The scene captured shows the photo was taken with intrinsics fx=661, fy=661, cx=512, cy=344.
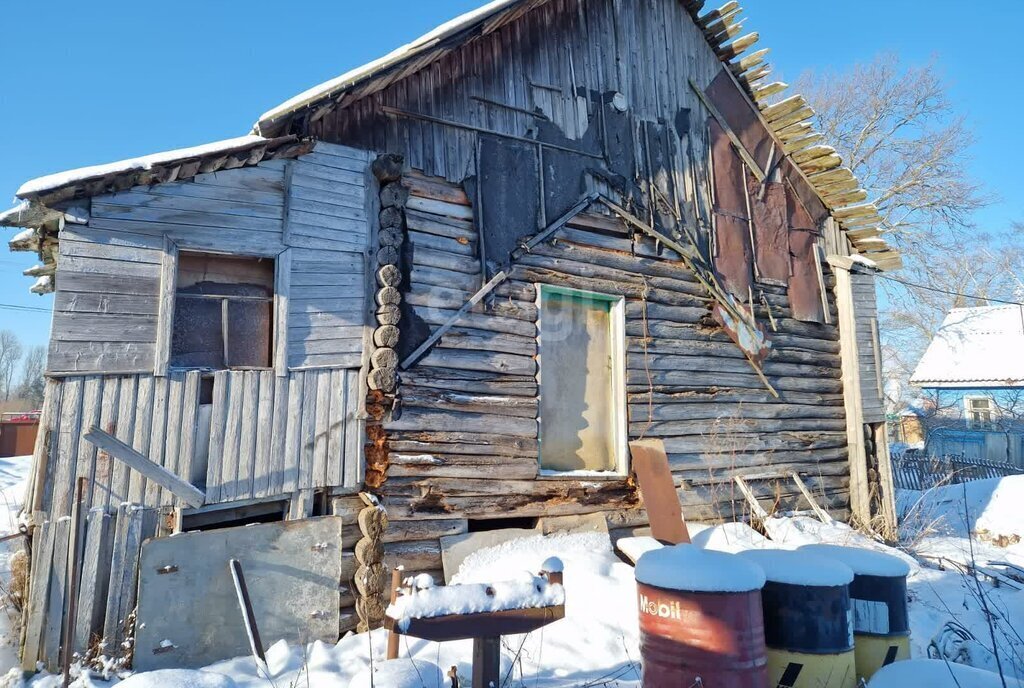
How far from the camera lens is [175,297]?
5.77 m

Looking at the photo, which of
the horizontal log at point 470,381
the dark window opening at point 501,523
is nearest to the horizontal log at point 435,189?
the horizontal log at point 470,381

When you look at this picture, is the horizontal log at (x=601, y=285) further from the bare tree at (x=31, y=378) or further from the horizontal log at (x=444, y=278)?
the bare tree at (x=31, y=378)

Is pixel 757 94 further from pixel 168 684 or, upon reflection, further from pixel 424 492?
pixel 168 684

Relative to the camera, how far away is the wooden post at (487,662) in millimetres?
3316

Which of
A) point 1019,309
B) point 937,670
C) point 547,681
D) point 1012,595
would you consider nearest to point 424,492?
point 547,681

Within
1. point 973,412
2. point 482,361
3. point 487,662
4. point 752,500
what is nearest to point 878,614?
point 487,662

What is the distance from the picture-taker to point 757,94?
10430 mm

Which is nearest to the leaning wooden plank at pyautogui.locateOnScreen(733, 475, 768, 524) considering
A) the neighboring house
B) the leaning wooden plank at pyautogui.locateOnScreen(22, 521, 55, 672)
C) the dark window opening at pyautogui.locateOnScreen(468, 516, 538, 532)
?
the dark window opening at pyautogui.locateOnScreen(468, 516, 538, 532)

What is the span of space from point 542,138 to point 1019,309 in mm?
30042

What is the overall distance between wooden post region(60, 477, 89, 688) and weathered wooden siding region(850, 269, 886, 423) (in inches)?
403

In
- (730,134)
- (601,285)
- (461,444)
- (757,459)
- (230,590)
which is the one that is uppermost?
(730,134)

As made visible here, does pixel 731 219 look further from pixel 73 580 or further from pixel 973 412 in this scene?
pixel 973 412

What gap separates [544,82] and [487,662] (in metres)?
7.04

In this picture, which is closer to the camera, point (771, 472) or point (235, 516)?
point (235, 516)
